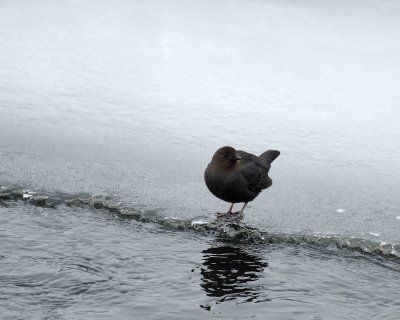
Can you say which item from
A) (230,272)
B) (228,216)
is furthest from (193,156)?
(230,272)

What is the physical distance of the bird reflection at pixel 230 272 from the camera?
4.30 meters

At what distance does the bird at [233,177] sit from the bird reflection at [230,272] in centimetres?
65

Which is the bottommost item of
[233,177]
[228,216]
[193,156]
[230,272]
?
[230,272]

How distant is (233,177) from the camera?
5668 mm

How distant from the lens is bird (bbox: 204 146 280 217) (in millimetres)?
5645

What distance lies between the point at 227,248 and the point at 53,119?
331 cm

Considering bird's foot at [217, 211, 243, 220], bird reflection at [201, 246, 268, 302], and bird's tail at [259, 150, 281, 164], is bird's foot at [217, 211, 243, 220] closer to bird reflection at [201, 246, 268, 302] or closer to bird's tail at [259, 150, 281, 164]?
bird reflection at [201, 246, 268, 302]

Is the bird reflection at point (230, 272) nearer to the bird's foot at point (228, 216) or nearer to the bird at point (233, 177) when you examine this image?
the bird's foot at point (228, 216)

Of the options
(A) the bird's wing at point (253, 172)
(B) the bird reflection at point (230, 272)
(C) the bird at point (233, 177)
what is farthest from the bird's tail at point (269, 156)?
(B) the bird reflection at point (230, 272)

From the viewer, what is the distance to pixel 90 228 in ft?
17.0

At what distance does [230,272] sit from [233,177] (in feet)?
3.93

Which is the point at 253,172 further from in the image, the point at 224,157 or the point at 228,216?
the point at 228,216

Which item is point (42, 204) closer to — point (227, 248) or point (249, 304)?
point (227, 248)

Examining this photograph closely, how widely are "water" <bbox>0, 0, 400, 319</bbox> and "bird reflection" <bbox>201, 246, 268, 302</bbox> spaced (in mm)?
15
